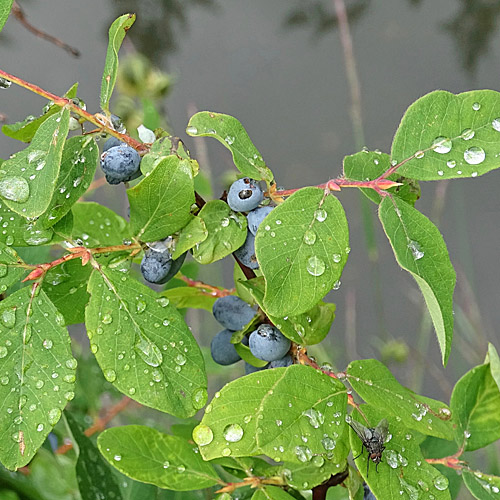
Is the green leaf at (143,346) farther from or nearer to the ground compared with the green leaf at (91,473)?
farther from the ground

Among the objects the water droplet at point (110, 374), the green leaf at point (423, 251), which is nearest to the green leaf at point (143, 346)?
the water droplet at point (110, 374)

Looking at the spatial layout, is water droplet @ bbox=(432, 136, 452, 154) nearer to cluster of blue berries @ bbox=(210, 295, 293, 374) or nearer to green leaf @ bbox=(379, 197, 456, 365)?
green leaf @ bbox=(379, 197, 456, 365)

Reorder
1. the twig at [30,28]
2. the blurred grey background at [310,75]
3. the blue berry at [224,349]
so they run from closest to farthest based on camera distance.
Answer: the blue berry at [224,349]
the twig at [30,28]
the blurred grey background at [310,75]

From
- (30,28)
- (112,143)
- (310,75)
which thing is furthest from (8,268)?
(310,75)

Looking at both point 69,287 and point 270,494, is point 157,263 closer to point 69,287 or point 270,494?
point 69,287

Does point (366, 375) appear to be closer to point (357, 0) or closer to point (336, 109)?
point (336, 109)

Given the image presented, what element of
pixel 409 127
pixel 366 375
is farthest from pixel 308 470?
pixel 409 127

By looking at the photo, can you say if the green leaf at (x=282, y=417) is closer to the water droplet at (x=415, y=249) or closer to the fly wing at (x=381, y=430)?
the fly wing at (x=381, y=430)
